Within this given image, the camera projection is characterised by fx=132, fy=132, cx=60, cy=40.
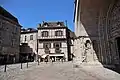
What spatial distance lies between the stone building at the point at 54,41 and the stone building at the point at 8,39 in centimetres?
671

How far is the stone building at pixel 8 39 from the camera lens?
2838 cm

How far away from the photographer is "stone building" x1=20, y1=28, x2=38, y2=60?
38.7 meters

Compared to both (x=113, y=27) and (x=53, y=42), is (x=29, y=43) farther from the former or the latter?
(x=113, y=27)

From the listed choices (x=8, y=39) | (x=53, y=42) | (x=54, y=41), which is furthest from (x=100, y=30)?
(x=53, y=42)

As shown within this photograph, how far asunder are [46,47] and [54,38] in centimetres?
333

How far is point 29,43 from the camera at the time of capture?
40062mm

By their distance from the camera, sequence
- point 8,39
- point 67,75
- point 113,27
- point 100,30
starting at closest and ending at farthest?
point 67,75 < point 113,27 < point 100,30 < point 8,39

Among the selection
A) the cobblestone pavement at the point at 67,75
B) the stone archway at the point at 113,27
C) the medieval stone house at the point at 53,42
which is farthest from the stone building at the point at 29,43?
the stone archway at the point at 113,27

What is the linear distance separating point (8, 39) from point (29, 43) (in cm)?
1016

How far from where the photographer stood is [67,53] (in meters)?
35.8

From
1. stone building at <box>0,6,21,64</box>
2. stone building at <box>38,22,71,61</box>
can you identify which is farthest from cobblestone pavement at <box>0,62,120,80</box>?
stone building at <box>38,22,71,61</box>

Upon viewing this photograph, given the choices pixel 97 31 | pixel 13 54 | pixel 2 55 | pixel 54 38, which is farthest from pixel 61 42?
pixel 97 31

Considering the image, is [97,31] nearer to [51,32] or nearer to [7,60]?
[7,60]

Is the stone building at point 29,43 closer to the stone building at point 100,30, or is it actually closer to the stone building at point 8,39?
the stone building at point 8,39
